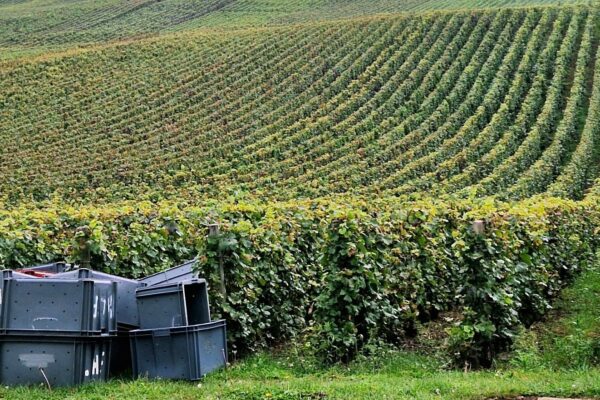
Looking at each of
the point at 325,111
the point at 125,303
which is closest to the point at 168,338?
the point at 125,303

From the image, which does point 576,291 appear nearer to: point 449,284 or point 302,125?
point 449,284

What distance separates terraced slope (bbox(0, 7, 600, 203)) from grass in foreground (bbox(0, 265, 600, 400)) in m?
17.3

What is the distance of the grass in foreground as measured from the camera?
300 inches

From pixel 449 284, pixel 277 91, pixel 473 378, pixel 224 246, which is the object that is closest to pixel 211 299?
pixel 224 246

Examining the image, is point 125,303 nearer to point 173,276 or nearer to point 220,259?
point 173,276

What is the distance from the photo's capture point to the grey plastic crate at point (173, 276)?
30.5ft

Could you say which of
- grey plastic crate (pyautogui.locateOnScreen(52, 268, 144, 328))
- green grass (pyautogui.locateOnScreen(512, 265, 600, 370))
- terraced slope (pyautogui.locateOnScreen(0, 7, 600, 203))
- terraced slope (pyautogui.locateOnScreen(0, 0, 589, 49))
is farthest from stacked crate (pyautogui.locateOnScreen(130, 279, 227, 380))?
terraced slope (pyautogui.locateOnScreen(0, 0, 589, 49))

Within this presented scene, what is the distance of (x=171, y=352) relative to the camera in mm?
8328

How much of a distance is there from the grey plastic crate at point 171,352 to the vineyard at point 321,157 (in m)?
1.76

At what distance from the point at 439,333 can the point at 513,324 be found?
3.45 feet

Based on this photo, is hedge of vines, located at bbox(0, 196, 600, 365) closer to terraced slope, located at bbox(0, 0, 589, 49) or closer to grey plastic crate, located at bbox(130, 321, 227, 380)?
grey plastic crate, located at bbox(130, 321, 227, 380)

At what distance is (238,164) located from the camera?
113ft

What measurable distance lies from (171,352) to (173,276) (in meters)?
1.44

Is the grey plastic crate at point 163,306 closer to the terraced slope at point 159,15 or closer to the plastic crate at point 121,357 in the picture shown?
the plastic crate at point 121,357
